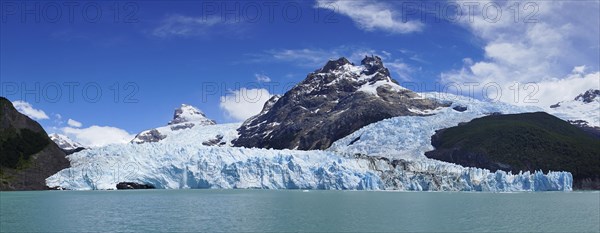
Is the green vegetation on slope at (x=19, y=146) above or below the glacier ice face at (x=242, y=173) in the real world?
above

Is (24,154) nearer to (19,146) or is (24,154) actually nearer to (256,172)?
(19,146)

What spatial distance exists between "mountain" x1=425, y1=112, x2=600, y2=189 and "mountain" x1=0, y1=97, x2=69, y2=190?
83053mm

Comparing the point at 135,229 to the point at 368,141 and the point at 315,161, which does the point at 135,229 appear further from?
the point at 368,141

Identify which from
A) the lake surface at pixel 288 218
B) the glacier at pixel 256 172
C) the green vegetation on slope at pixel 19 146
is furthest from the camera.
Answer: the green vegetation on slope at pixel 19 146

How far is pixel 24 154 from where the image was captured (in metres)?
89.0

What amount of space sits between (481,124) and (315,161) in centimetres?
9006

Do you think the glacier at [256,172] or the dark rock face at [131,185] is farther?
the glacier at [256,172]

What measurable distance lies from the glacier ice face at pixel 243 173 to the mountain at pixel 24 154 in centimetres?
322

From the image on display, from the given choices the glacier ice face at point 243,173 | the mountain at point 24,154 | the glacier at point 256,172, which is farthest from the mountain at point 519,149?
the mountain at point 24,154

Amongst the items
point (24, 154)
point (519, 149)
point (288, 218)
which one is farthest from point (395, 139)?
point (288, 218)

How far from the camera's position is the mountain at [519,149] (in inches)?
5034

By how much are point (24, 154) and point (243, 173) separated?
3760 cm

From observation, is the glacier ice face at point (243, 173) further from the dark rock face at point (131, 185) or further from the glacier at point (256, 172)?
the dark rock face at point (131, 185)

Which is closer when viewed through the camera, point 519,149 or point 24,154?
point 24,154
